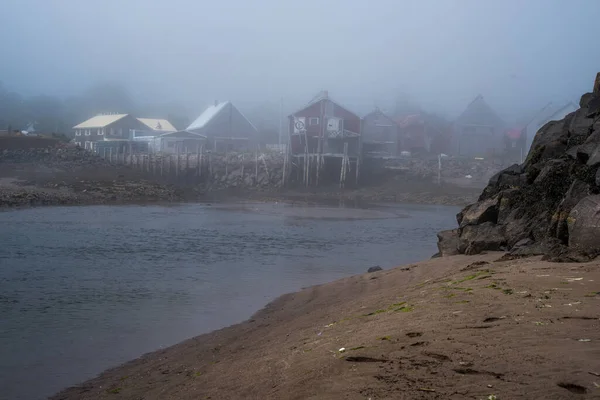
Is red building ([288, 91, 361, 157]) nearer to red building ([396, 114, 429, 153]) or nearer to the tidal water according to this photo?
red building ([396, 114, 429, 153])

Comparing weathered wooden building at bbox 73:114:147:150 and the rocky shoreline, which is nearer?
the rocky shoreline

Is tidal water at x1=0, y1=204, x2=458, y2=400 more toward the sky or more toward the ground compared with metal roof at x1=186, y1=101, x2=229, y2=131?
more toward the ground

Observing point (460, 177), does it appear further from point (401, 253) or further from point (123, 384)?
point (123, 384)

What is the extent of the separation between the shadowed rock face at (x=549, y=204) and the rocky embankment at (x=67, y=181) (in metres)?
31.0

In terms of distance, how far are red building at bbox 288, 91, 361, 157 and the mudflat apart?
180ft

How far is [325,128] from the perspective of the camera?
66562 millimetres

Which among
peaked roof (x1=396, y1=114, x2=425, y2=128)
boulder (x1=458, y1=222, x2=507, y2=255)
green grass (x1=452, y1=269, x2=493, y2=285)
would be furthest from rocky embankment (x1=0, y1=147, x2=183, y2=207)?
peaked roof (x1=396, y1=114, x2=425, y2=128)

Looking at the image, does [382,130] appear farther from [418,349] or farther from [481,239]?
[418,349]

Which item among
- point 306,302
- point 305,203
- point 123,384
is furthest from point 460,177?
point 123,384

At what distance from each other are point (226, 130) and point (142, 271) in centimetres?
6752

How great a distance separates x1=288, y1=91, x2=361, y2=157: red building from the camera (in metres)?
66.4

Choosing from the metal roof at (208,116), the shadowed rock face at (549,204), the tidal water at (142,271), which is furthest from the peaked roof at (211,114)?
the shadowed rock face at (549,204)

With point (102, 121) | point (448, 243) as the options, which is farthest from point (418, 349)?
point (102, 121)

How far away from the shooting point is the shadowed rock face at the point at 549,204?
10906mm
